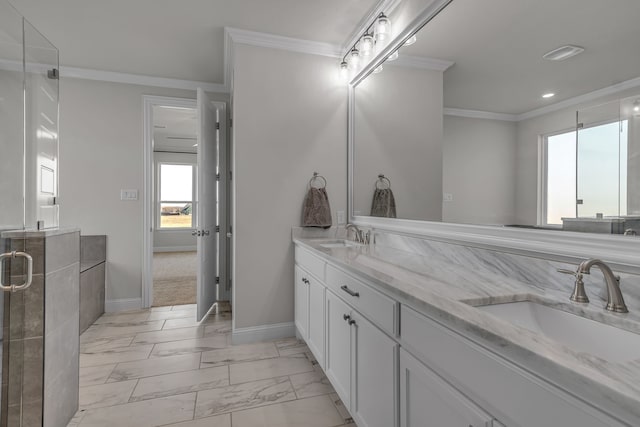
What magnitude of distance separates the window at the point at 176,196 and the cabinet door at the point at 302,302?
19.9 ft

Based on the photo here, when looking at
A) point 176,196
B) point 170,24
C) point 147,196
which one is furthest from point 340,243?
point 176,196

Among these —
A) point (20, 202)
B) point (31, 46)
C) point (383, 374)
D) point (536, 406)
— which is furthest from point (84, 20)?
point (536, 406)

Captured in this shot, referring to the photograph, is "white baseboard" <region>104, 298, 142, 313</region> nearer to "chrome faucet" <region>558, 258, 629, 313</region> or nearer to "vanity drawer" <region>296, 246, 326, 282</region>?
"vanity drawer" <region>296, 246, 326, 282</region>

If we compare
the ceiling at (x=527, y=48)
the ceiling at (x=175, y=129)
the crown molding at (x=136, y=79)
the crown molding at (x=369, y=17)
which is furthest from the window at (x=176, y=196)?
the ceiling at (x=527, y=48)

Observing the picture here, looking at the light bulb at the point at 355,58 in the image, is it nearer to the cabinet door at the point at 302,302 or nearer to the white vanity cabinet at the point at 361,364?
the cabinet door at the point at 302,302

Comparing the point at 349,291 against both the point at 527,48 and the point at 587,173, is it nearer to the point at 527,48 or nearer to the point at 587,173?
the point at 587,173

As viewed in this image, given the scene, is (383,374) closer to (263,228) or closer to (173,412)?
(173,412)

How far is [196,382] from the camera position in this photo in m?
2.05

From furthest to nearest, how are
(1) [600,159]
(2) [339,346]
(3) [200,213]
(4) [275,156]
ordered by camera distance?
(3) [200,213]
(4) [275,156]
(2) [339,346]
(1) [600,159]

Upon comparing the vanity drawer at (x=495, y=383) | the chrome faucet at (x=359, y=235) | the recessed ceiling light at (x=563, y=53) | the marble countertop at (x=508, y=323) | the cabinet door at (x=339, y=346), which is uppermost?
the recessed ceiling light at (x=563, y=53)

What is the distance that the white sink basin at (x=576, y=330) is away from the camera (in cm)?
79

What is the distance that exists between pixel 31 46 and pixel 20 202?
0.74 meters

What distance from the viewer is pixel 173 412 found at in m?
1.76

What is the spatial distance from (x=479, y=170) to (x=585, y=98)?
55 cm
